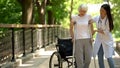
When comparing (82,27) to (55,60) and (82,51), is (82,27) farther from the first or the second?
(55,60)

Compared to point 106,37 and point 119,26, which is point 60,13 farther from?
point 106,37

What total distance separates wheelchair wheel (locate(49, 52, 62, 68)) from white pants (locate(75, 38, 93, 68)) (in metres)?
1.08

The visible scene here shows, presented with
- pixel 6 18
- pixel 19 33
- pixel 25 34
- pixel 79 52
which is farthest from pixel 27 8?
pixel 6 18

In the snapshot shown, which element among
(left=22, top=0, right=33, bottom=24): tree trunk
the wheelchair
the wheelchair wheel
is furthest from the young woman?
(left=22, top=0, right=33, bottom=24): tree trunk

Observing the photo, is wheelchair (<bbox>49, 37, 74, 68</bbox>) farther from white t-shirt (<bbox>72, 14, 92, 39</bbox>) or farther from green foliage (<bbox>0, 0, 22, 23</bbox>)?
green foliage (<bbox>0, 0, 22, 23</bbox>)

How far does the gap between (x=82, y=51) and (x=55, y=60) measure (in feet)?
5.81

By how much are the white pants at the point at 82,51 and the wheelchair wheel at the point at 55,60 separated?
108cm

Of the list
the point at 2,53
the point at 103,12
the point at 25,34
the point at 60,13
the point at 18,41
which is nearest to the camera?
the point at 103,12

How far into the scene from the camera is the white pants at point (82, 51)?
9180 mm

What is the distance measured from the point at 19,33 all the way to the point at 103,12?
638 cm

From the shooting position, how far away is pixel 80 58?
924cm

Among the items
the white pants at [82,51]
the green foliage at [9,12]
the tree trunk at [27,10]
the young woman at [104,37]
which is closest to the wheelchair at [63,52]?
the white pants at [82,51]

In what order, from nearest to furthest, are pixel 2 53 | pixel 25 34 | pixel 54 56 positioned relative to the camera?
pixel 54 56 → pixel 2 53 → pixel 25 34

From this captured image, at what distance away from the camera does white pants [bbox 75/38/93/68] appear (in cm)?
918
